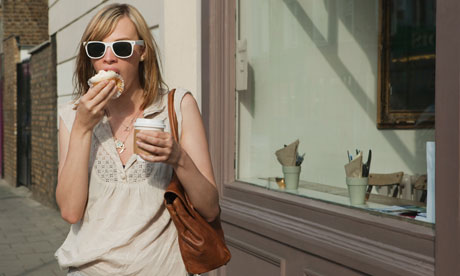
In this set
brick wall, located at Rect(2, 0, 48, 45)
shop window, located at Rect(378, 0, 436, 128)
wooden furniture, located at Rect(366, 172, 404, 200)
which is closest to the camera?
wooden furniture, located at Rect(366, 172, 404, 200)

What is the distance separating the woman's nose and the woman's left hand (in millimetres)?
448

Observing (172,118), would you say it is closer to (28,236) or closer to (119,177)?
(119,177)

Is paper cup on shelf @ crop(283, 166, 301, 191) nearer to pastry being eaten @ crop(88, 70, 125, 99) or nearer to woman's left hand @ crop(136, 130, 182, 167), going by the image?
pastry being eaten @ crop(88, 70, 125, 99)

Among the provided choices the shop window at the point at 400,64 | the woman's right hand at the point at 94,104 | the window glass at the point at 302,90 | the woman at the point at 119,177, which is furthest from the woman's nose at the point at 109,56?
the shop window at the point at 400,64

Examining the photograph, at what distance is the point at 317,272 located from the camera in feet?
11.6

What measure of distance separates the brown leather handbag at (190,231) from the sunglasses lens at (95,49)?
0.94 feet

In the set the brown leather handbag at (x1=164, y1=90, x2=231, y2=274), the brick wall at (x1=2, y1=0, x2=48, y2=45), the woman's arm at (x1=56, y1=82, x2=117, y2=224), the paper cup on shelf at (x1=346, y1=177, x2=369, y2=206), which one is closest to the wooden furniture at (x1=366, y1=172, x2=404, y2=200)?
the paper cup on shelf at (x1=346, y1=177, x2=369, y2=206)

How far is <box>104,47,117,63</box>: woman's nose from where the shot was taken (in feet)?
7.58

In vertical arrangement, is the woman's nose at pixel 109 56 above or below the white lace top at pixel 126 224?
above

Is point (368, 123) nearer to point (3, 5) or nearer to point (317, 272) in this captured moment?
point (317, 272)

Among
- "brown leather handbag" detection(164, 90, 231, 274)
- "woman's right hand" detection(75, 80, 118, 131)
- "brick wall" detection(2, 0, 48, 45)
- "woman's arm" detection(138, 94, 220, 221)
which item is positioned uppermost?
"brick wall" detection(2, 0, 48, 45)

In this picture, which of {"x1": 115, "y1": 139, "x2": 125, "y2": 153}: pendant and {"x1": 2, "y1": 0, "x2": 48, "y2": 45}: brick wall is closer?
{"x1": 115, "y1": 139, "x2": 125, "y2": 153}: pendant

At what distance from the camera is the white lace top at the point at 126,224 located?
224 centimetres

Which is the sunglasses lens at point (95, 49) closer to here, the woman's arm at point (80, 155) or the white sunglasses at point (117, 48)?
the white sunglasses at point (117, 48)
